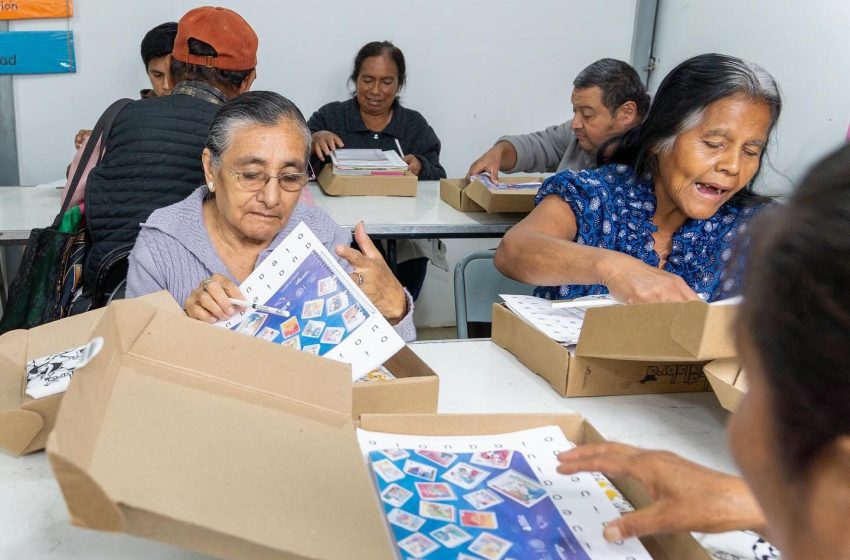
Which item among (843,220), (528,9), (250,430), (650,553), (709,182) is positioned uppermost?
(528,9)

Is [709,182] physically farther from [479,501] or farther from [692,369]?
[479,501]

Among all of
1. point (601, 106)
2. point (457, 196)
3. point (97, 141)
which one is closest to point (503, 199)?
point (457, 196)

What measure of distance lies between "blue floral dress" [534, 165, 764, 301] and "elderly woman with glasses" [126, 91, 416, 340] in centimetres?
53

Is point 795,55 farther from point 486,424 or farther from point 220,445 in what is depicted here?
point 220,445

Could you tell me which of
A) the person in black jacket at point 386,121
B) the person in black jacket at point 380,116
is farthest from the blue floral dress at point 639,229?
the person in black jacket at point 380,116

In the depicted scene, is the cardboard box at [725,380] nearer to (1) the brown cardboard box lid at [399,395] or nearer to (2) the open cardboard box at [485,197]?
(1) the brown cardboard box lid at [399,395]

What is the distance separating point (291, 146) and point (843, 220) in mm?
1406

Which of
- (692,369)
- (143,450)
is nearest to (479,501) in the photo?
(143,450)

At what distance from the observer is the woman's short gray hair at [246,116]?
5.51ft

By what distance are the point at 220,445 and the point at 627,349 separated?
0.70 metres

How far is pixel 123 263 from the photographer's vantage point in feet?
6.25

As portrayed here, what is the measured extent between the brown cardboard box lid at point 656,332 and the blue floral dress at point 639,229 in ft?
2.00

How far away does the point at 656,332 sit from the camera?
116 cm

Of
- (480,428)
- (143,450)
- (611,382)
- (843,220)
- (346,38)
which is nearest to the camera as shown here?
(843,220)
